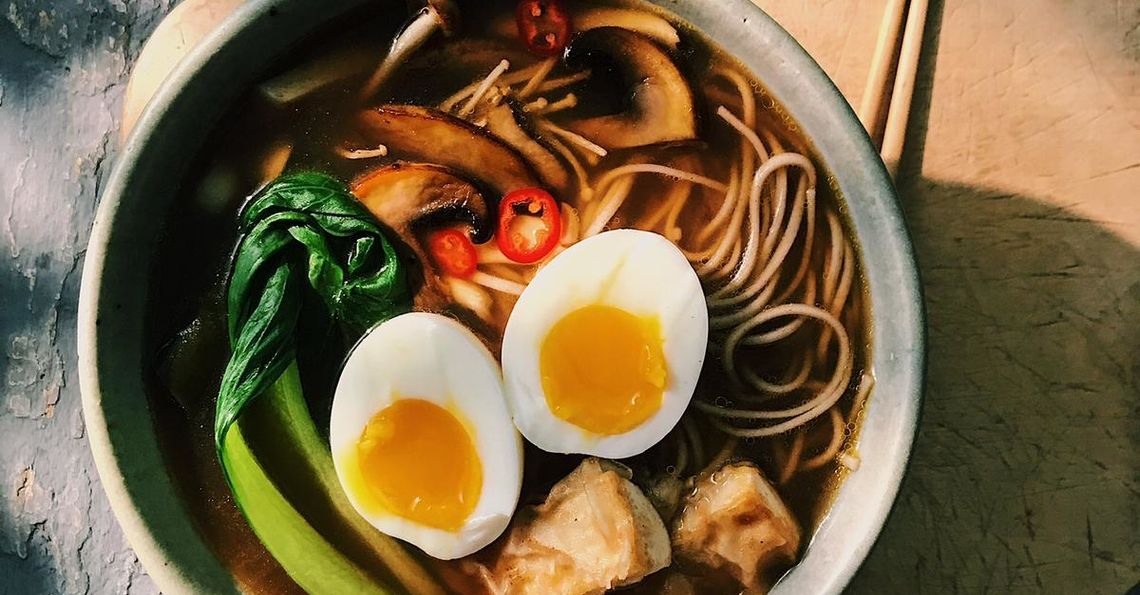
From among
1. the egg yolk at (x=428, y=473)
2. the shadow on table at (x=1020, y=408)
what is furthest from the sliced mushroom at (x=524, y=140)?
the shadow on table at (x=1020, y=408)

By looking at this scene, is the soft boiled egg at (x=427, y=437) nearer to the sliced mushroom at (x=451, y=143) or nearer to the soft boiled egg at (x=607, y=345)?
the soft boiled egg at (x=607, y=345)

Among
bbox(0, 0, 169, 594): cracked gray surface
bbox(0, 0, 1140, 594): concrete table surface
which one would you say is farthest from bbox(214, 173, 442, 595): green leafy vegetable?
bbox(0, 0, 1140, 594): concrete table surface

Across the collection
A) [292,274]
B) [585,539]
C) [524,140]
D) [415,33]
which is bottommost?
[585,539]

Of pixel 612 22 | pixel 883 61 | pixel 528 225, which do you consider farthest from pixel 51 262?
pixel 883 61

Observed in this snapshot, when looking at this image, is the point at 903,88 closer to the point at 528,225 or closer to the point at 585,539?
the point at 528,225

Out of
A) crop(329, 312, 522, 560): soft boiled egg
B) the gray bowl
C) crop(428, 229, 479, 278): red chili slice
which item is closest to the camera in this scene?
the gray bowl

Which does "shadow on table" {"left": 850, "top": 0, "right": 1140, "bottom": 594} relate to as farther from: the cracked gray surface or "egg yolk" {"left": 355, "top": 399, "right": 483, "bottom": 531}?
the cracked gray surface
